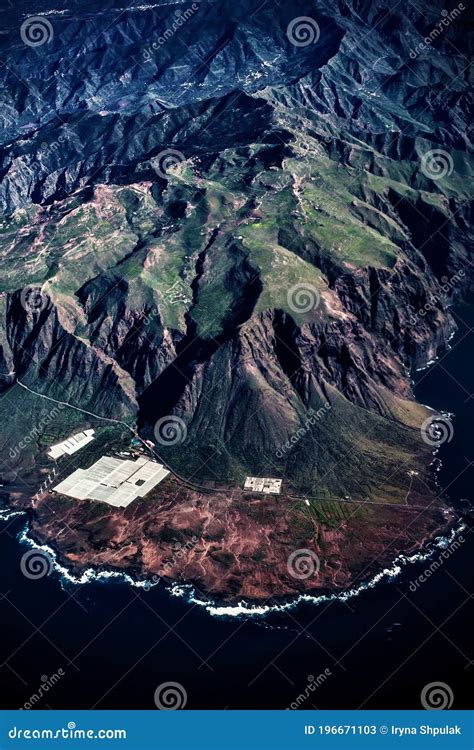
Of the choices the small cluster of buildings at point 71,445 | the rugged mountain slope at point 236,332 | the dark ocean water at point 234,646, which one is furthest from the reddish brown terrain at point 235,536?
the small cluster of buildings at point 71,445

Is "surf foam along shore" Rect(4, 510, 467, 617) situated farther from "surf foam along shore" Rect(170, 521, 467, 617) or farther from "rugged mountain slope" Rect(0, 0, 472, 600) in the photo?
"rugged mountain slope" Rect(0, 0, 472, 600)

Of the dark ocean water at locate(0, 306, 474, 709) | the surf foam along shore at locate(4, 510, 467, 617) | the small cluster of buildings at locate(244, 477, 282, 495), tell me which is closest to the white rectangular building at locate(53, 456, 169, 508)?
the surf foam along shore at locate(4, 510, 467, 617)

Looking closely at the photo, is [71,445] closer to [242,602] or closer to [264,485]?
[264,485]

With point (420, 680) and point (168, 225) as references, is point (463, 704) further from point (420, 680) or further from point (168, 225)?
point (168, 225)

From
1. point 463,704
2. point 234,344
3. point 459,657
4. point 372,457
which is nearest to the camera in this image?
point 463,704

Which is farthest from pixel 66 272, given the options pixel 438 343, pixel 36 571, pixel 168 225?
pixel 438 343

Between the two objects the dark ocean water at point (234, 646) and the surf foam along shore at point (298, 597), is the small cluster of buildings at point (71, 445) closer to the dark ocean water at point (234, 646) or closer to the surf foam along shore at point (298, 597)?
the dark ocean water at point (234, 646)
